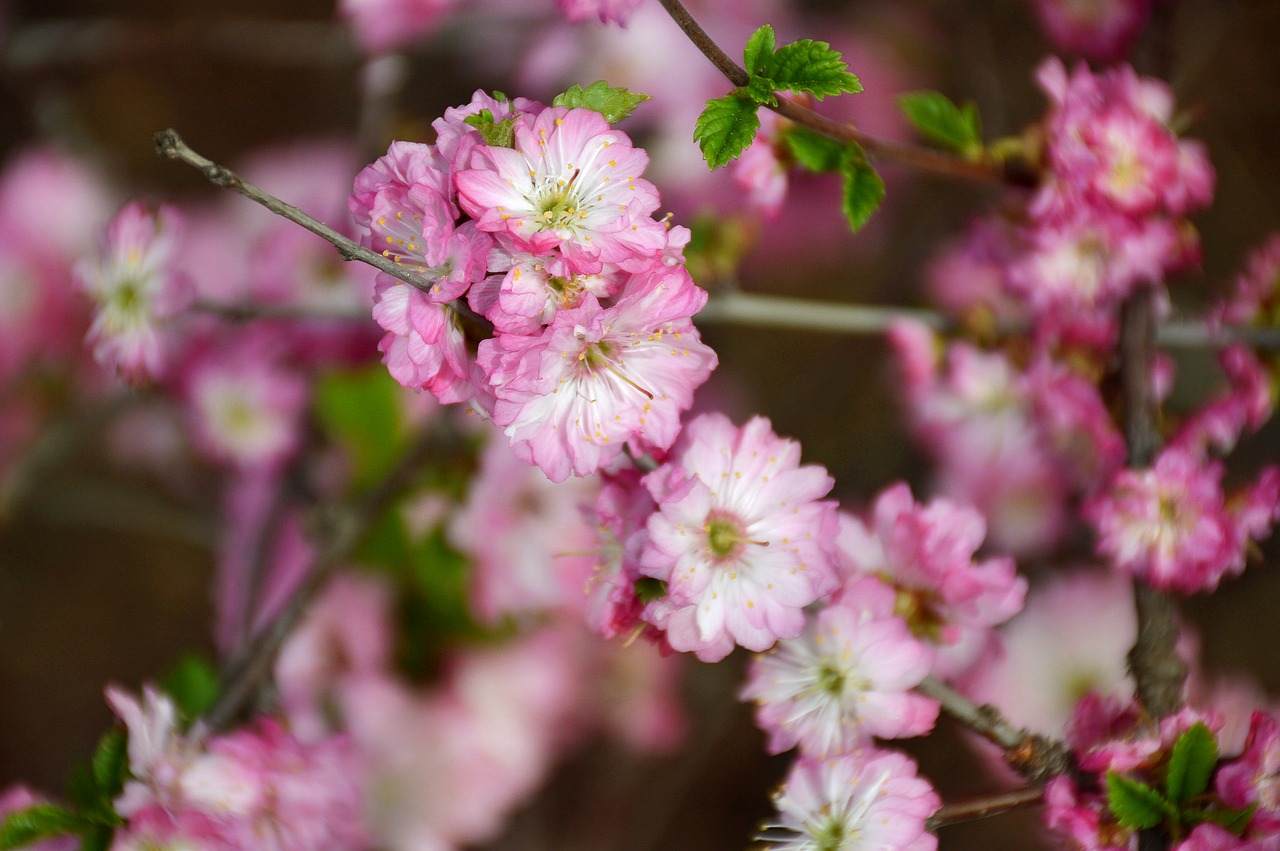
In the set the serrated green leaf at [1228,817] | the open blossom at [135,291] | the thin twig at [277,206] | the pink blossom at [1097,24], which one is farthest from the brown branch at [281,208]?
the pink blossom at [1097,24]

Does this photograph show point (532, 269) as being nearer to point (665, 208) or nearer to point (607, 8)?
point (607, 8)

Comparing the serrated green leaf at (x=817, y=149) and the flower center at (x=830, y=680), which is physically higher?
the serrated green leaf at (x=817, y=149)

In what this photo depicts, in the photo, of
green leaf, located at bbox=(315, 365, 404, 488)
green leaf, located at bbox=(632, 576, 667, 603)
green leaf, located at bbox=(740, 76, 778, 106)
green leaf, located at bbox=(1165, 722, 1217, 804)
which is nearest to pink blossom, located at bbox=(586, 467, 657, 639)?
green leaf, located at bbox=(632, 576, 667, 603)

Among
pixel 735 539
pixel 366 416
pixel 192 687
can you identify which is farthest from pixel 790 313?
pixel 192 687

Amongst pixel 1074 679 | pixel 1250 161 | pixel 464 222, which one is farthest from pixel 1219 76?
pixel 464 222

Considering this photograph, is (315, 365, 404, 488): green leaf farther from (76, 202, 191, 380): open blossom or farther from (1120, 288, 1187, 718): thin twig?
(1120, 288, 1187, 718): thin twig

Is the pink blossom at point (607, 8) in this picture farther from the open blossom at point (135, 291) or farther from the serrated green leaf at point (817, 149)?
the open blossom at point (135, 291)

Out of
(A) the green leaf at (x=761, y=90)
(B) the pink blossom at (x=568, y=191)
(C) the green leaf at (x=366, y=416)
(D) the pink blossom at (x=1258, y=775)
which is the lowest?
(D) the pink blossom at (x=1258, y=775)

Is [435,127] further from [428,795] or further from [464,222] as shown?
[428,795]
